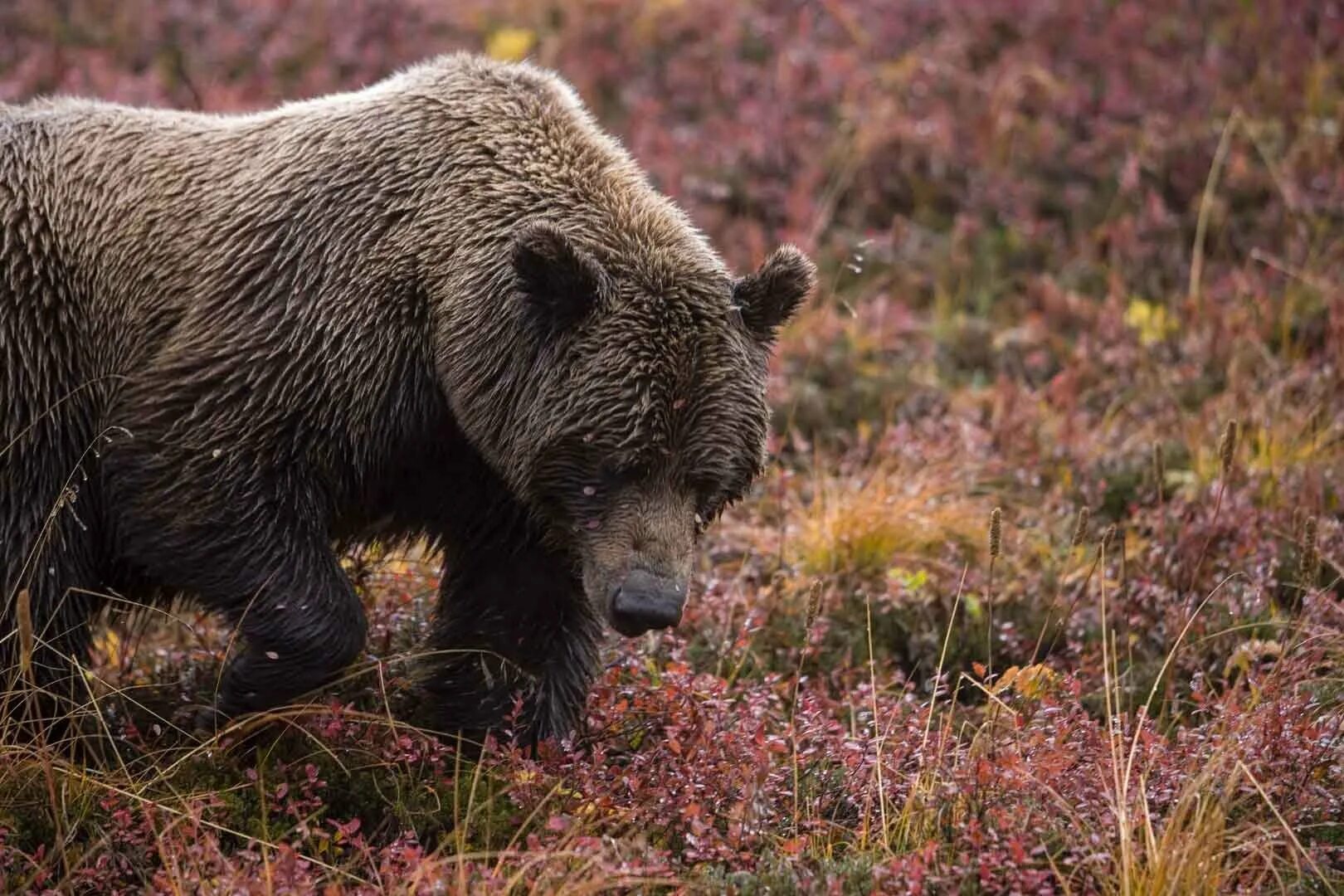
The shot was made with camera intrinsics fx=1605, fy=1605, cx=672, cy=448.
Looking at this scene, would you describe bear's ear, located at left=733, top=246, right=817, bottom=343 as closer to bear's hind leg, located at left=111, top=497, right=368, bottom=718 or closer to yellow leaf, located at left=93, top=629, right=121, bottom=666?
bear's hind leg, located at left=111, top=497, right=368, bottom=718

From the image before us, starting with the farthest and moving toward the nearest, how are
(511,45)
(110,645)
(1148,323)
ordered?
(511,45)
(1148,323)
(110,645)

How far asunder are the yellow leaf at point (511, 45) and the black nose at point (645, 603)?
25.3ft

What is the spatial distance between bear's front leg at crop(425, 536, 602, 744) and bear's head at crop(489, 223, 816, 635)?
468mm

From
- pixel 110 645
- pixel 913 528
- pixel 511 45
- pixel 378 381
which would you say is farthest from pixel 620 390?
pixel 511 45

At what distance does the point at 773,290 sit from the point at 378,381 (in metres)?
1.21

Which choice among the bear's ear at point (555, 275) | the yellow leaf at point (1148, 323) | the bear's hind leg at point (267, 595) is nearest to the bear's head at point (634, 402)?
the bear's ear at point (555, 275)

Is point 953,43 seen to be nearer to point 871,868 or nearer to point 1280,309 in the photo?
point 1280,309

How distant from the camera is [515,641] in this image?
5.23m

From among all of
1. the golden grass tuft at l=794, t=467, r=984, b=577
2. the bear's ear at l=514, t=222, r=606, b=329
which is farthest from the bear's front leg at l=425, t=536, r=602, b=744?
the golden grass tuft at l=794, t=467, r=984, b=577

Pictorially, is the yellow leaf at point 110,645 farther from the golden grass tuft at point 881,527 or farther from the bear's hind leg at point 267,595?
the golden grass tuft at point 881,527

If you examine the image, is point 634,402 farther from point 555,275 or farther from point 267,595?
point 267,595

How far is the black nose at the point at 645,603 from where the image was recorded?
4430mm

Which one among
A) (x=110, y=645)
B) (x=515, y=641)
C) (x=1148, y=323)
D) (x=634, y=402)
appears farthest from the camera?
(x=1148, y=323)

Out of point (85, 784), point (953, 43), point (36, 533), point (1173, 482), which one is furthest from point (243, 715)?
point (953, 43)
